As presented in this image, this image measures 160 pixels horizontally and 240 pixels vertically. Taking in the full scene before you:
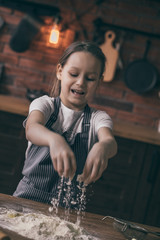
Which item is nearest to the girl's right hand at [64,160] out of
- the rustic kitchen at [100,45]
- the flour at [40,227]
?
the flour at [40,227]

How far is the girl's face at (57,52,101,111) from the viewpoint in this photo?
1.13 m

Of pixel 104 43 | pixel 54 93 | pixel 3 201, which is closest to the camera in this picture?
pixel 3 201

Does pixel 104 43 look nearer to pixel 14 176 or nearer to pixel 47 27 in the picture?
pixel 47 27

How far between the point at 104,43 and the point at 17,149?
4.01ft

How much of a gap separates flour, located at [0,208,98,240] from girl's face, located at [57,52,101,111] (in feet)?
1.65

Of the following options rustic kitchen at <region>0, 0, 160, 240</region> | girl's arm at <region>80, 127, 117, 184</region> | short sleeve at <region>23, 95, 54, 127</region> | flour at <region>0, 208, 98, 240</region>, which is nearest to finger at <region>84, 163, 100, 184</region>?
girl's arm at <region>80, 127, 117, 184</region>

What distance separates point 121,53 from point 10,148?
1.33 m

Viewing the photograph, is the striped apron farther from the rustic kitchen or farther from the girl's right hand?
the rustic kitchen

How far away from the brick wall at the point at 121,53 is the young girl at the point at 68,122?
1452mm

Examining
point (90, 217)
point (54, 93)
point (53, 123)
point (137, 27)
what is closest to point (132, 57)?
point (137, 27)

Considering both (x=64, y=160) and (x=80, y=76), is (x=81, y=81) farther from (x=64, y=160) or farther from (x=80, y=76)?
(x=64, y=160)

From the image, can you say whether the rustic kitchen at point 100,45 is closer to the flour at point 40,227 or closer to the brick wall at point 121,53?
the brick wall at point 121,53

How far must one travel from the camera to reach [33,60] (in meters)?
2.80

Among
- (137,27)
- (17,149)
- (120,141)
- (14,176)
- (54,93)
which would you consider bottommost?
(14,176)
